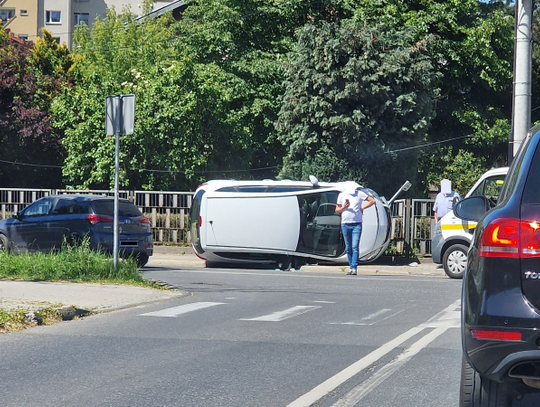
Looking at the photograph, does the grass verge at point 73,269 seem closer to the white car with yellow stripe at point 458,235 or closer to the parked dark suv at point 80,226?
the parked dark suv at point 80,226

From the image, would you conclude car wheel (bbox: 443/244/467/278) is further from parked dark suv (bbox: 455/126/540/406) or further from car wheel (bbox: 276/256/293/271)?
parked dark suv (bbox: 455/126/540/406)

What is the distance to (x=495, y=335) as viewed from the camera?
4.25 m

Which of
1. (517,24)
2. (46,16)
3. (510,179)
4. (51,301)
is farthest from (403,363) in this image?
(46,16)

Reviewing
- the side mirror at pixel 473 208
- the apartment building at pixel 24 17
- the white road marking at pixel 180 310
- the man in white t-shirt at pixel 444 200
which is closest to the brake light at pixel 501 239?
the side mirror at pixel 473 208

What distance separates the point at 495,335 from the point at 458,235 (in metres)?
13.4

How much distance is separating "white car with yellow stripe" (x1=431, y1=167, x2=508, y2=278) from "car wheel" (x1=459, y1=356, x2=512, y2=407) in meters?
12.7

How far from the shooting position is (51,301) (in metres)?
10.8

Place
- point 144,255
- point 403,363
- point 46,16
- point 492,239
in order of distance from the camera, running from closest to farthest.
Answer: point 492,239, point 403,363, point 144,255, point 46,16

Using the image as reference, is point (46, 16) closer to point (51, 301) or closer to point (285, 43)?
point (285, 43)

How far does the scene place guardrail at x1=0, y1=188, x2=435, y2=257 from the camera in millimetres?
21422

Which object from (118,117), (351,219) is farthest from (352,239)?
(118,117)

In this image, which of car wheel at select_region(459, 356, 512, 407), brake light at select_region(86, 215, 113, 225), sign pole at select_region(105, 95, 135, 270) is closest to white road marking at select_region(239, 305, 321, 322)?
sign pole at select_region(105, 95, 135, 270)

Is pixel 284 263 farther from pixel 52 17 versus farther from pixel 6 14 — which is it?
pixel 6 14

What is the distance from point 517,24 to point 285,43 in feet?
54.1
